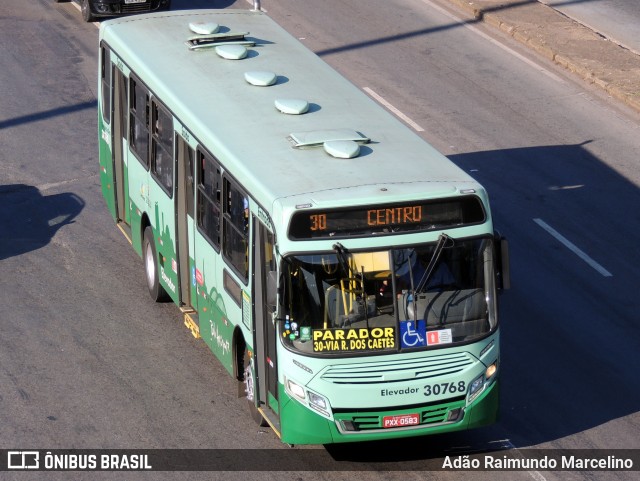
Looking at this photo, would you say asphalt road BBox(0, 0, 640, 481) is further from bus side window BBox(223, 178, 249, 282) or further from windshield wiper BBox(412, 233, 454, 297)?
windshield wiper BBox(412, 233, 454, 297)

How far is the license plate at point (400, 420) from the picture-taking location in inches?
468

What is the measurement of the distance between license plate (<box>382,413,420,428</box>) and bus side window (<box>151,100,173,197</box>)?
432 centimetres

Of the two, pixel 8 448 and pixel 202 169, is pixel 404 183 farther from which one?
pixel 8 448

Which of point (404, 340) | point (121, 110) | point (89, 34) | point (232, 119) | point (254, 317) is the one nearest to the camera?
point (404, 340)

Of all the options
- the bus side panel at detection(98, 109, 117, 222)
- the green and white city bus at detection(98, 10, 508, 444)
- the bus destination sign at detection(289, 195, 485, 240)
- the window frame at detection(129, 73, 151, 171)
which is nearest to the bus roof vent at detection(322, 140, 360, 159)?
the green and white city bus at detection(98, 10, 508, 444)

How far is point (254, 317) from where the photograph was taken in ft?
41.0

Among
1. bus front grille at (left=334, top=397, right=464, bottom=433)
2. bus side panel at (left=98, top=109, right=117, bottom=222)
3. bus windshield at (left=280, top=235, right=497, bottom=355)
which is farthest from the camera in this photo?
bus side panel at (left=98, top=109, right=117, bottom=222)

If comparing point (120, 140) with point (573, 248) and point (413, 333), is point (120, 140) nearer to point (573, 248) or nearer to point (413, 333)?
point (573, 248)

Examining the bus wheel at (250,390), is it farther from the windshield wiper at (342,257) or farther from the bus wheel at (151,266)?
the bus wheel at (151,266)

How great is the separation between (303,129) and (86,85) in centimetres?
1139

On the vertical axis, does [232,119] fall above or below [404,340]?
above

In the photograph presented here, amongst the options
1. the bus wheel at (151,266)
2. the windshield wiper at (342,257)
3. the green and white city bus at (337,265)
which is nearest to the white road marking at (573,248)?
the green and white city bus at (337,265)

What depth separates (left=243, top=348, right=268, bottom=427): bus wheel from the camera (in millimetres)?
12992

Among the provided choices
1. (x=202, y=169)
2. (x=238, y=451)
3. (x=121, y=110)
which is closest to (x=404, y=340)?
(x=238, y=451)
